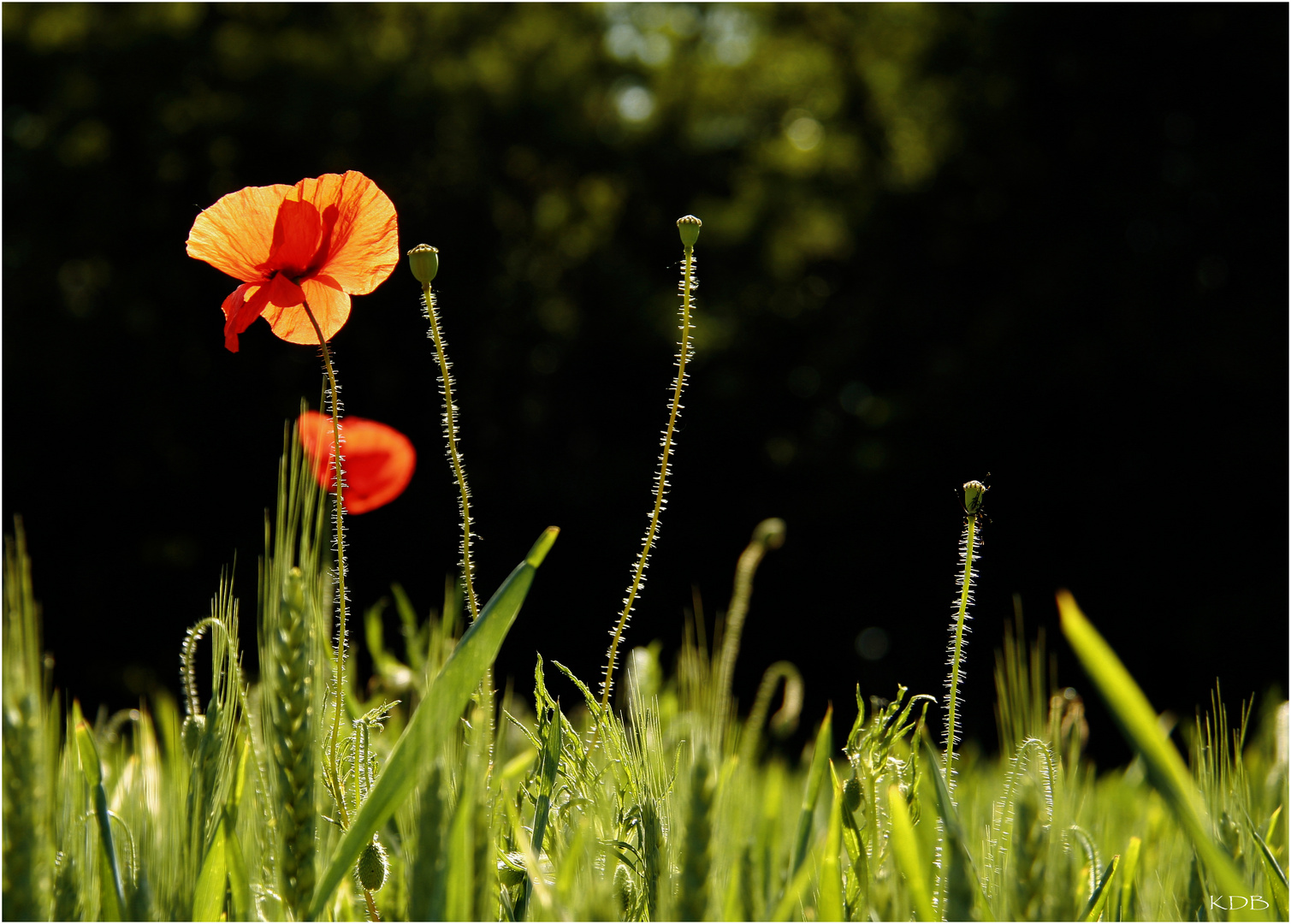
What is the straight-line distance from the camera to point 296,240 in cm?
71

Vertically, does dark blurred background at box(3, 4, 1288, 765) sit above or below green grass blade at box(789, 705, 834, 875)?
above

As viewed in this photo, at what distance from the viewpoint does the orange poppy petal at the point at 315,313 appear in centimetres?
76

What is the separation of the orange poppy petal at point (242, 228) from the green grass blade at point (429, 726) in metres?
0.35

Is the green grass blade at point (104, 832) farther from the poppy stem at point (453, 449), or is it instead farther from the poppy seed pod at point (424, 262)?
the poppy seed pod at point (424, 262)

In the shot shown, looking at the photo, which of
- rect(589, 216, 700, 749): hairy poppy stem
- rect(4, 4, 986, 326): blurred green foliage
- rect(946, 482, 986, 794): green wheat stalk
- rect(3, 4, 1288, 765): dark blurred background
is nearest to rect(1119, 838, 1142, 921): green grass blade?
rect(946, 482, 986, 794): green wheat stalk

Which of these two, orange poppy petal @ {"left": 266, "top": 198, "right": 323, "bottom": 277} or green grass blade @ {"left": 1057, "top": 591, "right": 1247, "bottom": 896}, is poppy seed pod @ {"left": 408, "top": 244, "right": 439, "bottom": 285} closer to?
orange poppy petal @ {"left": 266, "top": 198, "right": 323, "bottom": 277}

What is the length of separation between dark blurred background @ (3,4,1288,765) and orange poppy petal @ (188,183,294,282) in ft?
17.8

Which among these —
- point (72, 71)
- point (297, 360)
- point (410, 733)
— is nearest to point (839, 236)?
point (297, 360)

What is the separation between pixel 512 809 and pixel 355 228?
0.41m

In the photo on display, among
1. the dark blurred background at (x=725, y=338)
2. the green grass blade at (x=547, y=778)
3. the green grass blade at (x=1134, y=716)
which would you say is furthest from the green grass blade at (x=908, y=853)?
the dark blurred background at (x=725, y=338)

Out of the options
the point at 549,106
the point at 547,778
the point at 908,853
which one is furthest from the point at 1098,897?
the point at 549,106

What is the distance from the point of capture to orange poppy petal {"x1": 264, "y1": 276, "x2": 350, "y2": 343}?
2.50 ft

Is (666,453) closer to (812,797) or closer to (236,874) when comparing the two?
(812,797)

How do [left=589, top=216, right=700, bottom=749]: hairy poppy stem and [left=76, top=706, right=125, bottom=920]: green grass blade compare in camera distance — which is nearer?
[left=76, top=706, right=125, bottom=920]: green grass blade
